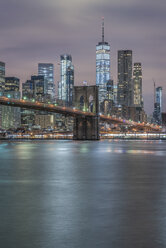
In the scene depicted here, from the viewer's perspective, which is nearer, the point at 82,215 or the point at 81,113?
the point at 82,215

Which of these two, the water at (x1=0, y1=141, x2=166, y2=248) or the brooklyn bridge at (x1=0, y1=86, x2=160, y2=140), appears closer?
the water at (x1=0, y1=141, x2=166, y2=248)

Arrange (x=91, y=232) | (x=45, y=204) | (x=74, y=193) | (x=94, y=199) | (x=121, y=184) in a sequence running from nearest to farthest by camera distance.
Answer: (x=91, y=232), (x=45, y=204), (x=94, y=199), (x=74, y=193), (x=121, y=184)

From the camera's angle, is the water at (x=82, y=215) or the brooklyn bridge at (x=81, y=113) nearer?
the water at (x=82, y=215)

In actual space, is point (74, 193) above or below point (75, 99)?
below

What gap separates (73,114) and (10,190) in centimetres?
7069

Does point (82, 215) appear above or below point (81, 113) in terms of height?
below

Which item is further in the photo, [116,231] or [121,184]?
[121,184]

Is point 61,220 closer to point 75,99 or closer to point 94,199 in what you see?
point 94,199

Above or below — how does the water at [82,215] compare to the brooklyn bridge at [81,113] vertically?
below

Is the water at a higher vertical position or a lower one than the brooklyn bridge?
lower

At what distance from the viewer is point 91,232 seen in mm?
7203

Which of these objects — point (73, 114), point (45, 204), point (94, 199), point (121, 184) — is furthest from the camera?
point (73, 114)

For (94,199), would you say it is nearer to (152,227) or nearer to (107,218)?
(107,218)

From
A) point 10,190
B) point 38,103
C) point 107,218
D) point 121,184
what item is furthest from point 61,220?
point 38,103
